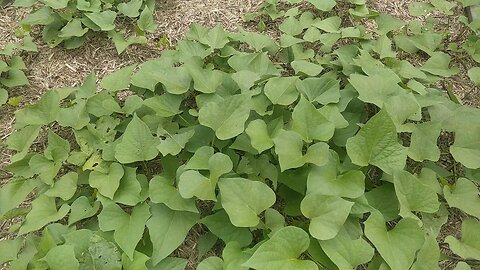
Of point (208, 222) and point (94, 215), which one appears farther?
point (94, 215)

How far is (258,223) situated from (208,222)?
0.22 m

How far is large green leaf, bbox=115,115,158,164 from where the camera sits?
206 cm

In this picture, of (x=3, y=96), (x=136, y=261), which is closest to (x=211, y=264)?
(x=136, y=261)

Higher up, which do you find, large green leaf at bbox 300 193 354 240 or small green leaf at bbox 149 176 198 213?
large green leaf at bbox 300 193 354 240

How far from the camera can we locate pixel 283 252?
1.72 meters

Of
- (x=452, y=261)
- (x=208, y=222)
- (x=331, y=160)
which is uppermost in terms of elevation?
(x=331, y=160)

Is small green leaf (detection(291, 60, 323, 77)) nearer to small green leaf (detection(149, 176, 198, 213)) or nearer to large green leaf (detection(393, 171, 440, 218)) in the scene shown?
large green leaf (detection(393, 171, 440, 218))

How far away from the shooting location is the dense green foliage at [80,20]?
2.81 meters

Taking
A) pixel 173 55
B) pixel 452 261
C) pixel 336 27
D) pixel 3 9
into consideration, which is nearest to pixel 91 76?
pixel 173 55

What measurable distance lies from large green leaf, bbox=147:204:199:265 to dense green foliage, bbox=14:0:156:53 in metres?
1.25

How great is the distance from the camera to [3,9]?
10.3 feet

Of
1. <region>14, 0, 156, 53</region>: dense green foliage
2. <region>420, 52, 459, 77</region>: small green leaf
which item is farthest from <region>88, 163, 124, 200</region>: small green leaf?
<region>420, 52, 459, 77</region>: small green leaf

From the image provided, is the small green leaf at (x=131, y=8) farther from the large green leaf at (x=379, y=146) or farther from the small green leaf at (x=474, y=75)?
the small green leaf at (x=474, y=75)

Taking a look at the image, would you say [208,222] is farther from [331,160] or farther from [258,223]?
[331,160]
